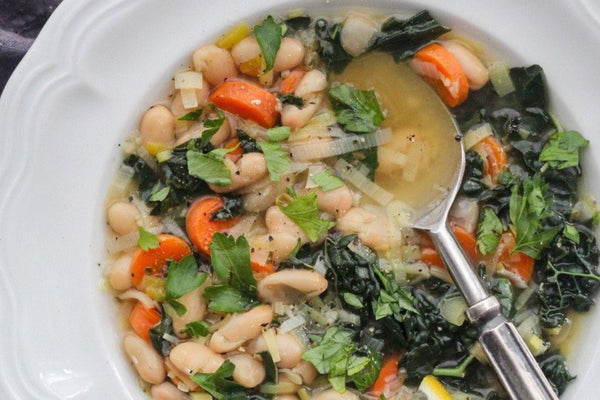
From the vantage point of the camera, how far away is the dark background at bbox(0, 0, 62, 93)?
11.5ft

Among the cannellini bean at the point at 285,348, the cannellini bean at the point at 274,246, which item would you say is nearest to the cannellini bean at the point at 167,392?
the cannellini bean at the point at 285,348

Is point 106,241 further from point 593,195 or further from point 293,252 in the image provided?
point 593,195

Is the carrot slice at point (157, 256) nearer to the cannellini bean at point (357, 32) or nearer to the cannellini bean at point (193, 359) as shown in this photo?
the cannellini bean at point (193, 359)

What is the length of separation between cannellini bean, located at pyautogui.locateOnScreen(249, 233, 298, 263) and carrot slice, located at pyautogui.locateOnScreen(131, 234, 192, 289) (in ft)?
0.92

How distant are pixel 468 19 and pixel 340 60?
519mm

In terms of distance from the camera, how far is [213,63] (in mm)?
3080

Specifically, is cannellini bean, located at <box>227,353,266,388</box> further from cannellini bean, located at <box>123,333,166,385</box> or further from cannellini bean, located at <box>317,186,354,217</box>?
cannellini bean, located at <box>317,186,354,217</box>

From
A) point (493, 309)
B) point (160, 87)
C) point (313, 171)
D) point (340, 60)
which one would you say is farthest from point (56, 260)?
point (493, 309)

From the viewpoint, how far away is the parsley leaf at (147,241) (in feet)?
10.1

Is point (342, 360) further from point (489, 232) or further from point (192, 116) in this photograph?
point (192, 116)

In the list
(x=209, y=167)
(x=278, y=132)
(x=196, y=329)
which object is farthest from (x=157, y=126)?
(x=196, y=329)

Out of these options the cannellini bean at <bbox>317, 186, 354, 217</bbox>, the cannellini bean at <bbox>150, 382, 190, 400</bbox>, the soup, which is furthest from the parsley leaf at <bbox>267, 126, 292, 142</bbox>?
the cannellini bean at <bbox>150, 382, 190, 400</bbox>

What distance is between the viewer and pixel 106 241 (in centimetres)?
320

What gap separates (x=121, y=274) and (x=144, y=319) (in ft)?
0.69
